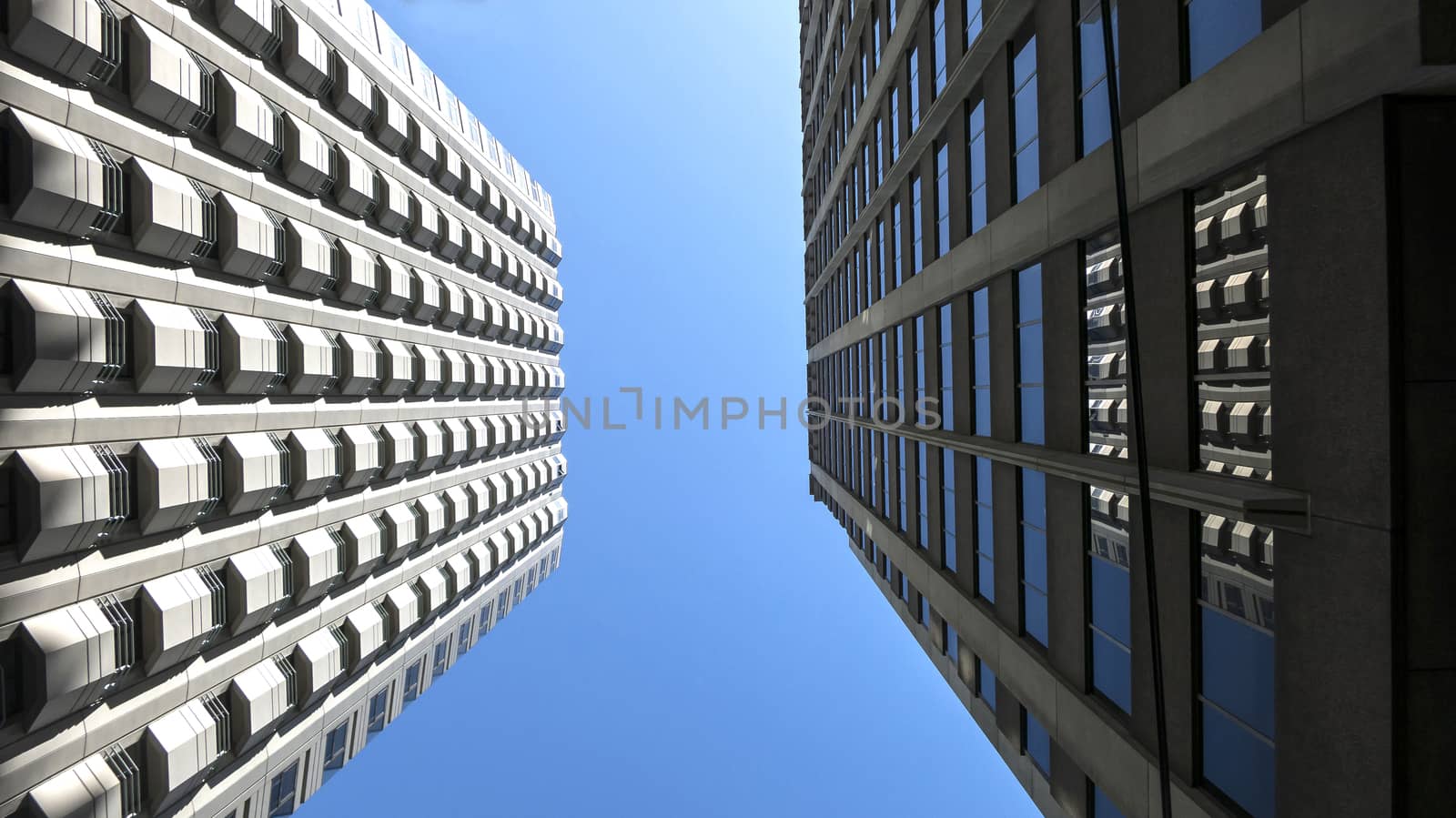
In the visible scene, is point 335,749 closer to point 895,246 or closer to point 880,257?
point 895,246

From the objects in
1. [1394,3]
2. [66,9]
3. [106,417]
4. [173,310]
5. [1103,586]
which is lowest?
[1103,586]

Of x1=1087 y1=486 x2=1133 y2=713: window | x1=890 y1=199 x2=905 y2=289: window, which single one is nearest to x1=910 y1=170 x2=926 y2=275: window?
x1=890 y1=199 x2=905 y2=289: window

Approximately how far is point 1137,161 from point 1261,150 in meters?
2.98

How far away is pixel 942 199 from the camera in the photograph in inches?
953

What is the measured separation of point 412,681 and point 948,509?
90.9ft

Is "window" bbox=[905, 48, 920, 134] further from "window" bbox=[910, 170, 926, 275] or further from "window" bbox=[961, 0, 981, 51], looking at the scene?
"window" bbox=[961, 0, 981, 51]

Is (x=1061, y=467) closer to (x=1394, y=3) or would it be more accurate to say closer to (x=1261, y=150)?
(x=1261, y=150)

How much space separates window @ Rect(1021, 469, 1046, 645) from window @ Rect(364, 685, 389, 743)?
2716 cm

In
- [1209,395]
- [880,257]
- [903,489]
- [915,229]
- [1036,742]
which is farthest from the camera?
[880,257]

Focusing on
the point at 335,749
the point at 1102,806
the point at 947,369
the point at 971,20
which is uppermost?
the point at 971,20

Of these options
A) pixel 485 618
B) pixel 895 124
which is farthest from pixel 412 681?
pixel 895 124

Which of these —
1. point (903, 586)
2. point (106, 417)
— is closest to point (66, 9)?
point (106, 417)

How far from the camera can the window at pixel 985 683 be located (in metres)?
22.4

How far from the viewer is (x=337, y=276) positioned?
2616 cm
